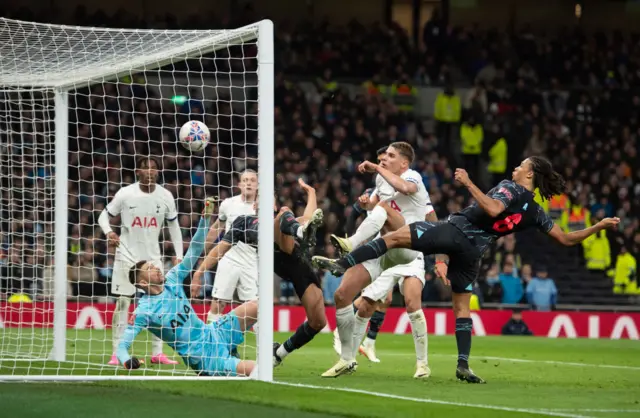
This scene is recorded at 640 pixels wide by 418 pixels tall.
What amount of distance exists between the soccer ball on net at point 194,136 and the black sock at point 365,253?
7.25 ft

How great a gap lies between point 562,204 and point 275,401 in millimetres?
18542

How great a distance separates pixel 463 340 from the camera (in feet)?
35.0

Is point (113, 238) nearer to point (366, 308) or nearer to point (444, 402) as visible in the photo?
point (366, 308)

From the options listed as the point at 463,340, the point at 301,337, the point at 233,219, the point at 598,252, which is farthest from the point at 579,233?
the point at 598,252

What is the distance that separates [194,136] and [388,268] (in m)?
2.37

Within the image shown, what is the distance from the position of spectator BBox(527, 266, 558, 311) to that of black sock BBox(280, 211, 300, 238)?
1247 centimetres

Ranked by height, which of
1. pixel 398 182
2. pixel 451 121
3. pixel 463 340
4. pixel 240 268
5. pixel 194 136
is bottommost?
pixel 463 340

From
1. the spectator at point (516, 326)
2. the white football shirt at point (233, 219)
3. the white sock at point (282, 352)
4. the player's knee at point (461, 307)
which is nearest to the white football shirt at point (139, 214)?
the white football shirt at point (233, 219)

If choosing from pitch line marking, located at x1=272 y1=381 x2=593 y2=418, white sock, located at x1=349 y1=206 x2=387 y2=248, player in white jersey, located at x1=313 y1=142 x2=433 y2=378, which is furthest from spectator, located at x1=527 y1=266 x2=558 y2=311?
pitch line marking, located at x1=272 y1=381 x2=593 y2=418

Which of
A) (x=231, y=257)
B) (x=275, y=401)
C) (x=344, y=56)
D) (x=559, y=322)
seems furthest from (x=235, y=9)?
(x=275, y=401)

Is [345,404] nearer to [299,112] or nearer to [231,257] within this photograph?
[231,257]

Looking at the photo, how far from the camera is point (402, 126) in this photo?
91.8 ft

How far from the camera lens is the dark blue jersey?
10.5 metres

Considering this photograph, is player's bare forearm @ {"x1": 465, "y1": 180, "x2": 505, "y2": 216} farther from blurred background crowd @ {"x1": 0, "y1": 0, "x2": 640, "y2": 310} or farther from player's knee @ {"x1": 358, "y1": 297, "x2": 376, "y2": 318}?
blurred background crowd @ {"x1": 0, "y1": 0, "x2": 640, "y2": 310}
